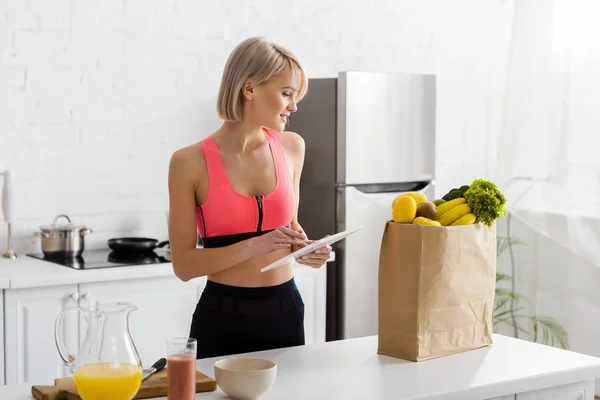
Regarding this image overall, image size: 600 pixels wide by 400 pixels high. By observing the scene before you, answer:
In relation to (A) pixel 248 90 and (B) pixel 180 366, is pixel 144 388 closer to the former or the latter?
(B) pixel 180 366

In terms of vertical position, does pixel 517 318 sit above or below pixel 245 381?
below

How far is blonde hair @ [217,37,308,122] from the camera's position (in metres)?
2.21

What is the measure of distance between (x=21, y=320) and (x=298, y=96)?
1426mm

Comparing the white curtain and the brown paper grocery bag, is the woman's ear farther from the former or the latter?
the white curtain

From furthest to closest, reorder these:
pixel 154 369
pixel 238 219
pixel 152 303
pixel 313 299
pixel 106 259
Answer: pixel 313 299
pixel 106 259
pixel 152 303
pixel 238 219
pixel 154 369

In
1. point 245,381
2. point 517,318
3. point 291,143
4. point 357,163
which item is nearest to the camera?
point 245,381

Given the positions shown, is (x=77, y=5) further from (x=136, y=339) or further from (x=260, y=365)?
(x=260, y=365)

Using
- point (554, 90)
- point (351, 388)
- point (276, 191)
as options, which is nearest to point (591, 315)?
point (554, 90)

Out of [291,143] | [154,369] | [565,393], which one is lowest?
[565,393]

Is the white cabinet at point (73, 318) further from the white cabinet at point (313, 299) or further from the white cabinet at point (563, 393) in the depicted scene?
the white cabinet at point (563, 393)

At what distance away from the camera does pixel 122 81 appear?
12.5 ft

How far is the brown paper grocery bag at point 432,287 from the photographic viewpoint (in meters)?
1.98

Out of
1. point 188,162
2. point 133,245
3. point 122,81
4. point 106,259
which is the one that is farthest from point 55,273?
point 188,162

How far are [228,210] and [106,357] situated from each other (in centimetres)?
81
